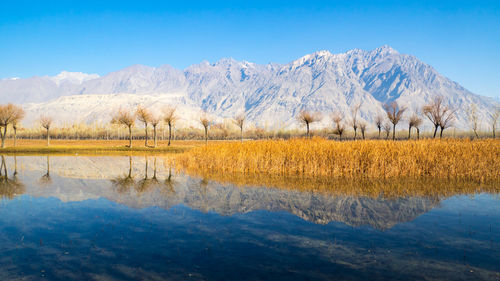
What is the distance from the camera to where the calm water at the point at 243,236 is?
6270mm

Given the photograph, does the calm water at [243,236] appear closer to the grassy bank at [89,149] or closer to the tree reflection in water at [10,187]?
the tree reflection in water at [10,187]

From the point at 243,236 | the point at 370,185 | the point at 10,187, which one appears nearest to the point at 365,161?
the point at 370,185

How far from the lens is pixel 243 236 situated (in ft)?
27.1

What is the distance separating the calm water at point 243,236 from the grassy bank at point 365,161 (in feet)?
17.0

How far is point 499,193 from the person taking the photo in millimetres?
14023

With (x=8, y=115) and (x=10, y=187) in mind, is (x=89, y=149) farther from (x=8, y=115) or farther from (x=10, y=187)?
(x=10, y=187)

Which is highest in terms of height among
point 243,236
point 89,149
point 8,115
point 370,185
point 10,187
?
point 8,115

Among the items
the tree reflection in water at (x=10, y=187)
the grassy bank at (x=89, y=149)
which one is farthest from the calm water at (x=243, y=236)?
the grassy bank at (x=89, y=149)

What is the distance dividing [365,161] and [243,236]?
41.0 ft

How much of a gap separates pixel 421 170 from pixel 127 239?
15811 mm

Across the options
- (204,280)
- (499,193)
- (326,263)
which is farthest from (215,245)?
(499,193)

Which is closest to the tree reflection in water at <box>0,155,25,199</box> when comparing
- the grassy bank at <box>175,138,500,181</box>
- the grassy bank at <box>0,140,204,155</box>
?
the grassy bank at <box>175,138,500,181</box>

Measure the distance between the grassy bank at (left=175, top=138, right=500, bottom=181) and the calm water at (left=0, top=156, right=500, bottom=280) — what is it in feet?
17.0

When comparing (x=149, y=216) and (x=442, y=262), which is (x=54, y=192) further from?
(x=442, y=262)
